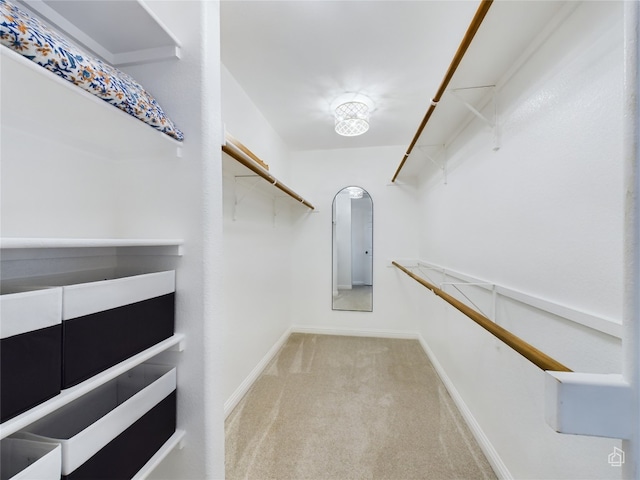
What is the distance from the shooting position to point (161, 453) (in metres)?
0.80

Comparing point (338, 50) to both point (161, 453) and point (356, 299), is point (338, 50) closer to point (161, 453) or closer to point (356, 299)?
point (161, 453)

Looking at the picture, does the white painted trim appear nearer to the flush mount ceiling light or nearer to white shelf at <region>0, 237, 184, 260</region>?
white shelf at <region>0, 237, 184, 260</region>

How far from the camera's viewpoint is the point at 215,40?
3.20 ft

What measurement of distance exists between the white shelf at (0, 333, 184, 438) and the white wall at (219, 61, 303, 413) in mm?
617

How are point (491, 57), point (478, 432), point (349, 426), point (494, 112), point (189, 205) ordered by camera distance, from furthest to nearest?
1. point (349, 426)
2. point (478, 432)
3. point (494, 112)
4. point (491, 57)
5. point (189, 205)

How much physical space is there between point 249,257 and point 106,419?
1.45 metres

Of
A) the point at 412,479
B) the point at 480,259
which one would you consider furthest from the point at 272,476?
the point at 480,259

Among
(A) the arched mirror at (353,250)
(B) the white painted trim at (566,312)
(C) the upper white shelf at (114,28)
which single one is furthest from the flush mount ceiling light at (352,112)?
(B) the white painted trim at (566,312)

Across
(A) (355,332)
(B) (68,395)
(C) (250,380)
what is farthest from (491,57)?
(A) (355,332)

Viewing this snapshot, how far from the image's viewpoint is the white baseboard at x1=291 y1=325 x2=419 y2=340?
9.98 ft

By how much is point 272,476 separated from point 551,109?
1.99 meters

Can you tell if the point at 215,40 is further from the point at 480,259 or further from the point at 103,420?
the point at 480,259

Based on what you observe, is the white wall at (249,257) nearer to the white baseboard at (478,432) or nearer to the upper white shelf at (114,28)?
the upper white shelf at (114,28)

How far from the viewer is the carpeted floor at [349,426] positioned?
51.9 inches
